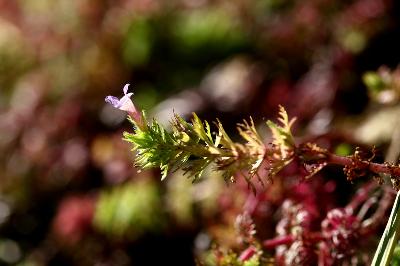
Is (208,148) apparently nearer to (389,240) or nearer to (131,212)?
(389,240)

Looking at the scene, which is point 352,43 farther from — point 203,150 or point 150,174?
point 203,150

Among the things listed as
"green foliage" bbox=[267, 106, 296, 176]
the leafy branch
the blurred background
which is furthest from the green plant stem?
the blurred background

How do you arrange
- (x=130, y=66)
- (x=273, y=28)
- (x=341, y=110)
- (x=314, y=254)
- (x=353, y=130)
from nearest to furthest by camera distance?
(x=314, y=254), (x=353, y=130), (x=341, y=110), (x=273, y=28), (x=130, y=66)

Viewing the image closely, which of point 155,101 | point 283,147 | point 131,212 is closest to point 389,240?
point 283,147

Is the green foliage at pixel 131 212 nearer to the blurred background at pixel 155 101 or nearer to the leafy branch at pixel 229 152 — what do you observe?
the blurred background at pixel 155 101

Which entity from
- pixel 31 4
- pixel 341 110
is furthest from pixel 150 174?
pixel 31 4

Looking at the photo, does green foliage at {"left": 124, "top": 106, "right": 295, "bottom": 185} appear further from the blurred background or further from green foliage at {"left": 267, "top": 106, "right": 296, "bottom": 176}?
the blurred background

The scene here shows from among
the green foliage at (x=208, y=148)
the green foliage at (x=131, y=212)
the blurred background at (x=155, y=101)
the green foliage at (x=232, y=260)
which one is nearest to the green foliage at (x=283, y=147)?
the green foliage at (x=208, y=148)
